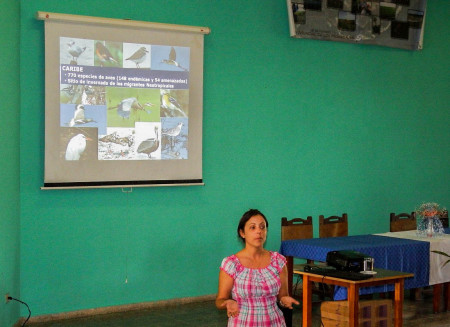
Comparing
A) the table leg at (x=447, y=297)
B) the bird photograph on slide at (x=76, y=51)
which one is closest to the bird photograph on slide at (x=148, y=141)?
the bird photograph on slide at (x=76, y=51)

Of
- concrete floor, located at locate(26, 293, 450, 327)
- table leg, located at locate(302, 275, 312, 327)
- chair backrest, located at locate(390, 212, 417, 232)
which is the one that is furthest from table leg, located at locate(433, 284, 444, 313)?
table leg, located at locate(302, 275, 312, 327)

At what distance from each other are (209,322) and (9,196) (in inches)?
83.6

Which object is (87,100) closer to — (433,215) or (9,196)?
(9,196)

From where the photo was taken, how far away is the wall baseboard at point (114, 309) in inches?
232

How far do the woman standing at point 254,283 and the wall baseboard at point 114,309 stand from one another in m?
2.73

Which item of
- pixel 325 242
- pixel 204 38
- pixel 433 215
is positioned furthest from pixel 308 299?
pixel 204 38

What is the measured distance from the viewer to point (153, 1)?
20.9ft

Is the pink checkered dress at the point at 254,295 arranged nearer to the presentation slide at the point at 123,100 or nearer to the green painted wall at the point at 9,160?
the green painted wall at the point at 9,160

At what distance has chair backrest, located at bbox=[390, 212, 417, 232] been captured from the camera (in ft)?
22.9

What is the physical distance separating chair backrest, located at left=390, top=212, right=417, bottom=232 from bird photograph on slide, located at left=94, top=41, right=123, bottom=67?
3341 millimetres

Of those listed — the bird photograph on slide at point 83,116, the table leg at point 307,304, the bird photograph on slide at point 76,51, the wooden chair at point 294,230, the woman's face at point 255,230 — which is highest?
the bird photograph on slide at point 76,51

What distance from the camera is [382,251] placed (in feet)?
18.6

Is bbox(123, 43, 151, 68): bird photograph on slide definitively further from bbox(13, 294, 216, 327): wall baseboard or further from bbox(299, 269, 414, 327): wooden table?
bbox(299, 269, 414, 327): wooden table

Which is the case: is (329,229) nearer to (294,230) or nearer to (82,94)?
(294,230)
